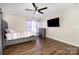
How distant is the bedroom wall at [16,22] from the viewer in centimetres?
165

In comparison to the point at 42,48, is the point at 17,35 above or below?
above

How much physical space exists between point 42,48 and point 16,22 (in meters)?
0.82

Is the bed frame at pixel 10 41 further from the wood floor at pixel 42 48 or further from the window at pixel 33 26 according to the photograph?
the window at pixel 33 26

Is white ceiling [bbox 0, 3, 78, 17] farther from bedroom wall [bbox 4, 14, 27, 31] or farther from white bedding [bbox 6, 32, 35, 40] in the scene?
white bedding [bbox 6, 32, 35, 40]

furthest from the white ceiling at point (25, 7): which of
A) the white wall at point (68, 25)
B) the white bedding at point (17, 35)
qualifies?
the white bedding at point (17, 35)

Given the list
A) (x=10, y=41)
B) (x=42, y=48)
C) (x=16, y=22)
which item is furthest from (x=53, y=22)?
(x=10, y=41)

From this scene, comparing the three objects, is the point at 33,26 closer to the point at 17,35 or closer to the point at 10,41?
the point at 17,35

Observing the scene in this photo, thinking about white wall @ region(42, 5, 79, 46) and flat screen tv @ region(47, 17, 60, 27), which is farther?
flat screen tv @ region(47, 17, 60, 27)

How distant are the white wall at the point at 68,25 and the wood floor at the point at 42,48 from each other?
0.13 metres

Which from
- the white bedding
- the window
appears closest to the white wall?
the window

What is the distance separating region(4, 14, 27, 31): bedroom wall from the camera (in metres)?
1.65

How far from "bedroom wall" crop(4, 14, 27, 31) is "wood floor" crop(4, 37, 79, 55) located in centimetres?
38

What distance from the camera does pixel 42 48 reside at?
1766 millimetres
